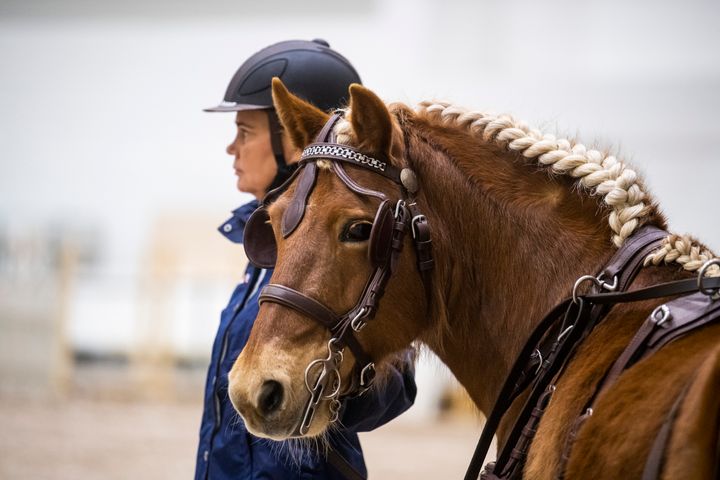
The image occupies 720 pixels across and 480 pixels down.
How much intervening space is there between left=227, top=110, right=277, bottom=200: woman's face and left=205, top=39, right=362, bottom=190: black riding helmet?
4cm

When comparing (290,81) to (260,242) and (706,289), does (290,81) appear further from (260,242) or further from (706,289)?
(706,289)

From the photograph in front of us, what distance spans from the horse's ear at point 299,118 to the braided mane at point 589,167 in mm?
143

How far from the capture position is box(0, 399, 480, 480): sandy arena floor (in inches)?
292

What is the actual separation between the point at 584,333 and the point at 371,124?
2.59ft

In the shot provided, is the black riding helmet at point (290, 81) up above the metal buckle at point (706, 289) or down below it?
above

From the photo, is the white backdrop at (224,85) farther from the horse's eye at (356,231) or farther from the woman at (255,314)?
the horse's eye at (356,231)

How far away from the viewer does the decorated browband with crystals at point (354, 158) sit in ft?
7.46

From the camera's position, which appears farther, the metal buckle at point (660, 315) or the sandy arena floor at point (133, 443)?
the sandy arena floor at point (133, 443)

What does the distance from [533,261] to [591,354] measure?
33 centimetres

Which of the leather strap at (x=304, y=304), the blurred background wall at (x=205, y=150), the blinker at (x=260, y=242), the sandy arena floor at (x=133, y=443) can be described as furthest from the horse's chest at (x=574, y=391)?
the blurred background wall at (x=205, y=150)

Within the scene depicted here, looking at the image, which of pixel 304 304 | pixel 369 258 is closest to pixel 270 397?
pixel 304 304

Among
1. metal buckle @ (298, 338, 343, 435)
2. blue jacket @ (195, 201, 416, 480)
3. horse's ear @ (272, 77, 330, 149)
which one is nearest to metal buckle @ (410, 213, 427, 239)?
metal buckle @ (298, 338, 343, 435)

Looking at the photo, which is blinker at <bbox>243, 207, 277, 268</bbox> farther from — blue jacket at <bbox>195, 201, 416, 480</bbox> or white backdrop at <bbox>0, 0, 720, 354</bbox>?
white backdrop at <bbox>0, 0, 720, 354</bbox>

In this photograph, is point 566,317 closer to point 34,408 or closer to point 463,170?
point 463,170
